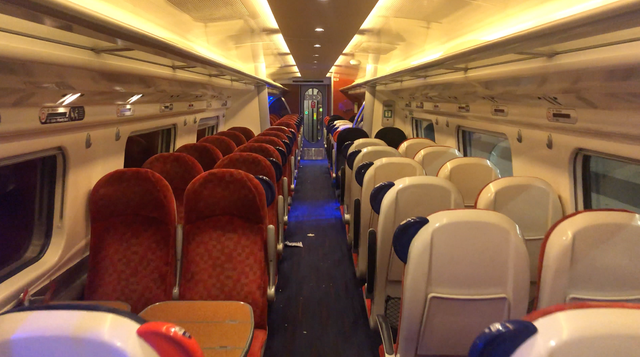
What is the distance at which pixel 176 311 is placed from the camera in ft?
7.80

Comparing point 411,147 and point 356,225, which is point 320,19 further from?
point 411,147

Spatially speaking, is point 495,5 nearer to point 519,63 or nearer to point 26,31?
point 519,63

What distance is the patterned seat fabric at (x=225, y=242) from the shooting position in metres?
2.76

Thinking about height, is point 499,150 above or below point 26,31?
below

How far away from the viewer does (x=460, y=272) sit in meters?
1.92

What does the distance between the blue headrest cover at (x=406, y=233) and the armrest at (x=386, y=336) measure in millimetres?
822

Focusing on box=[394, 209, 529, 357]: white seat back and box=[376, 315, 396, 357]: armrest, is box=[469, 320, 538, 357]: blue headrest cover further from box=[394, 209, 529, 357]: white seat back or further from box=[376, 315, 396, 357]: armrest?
box=[376, 315, 396, 357]: armrest

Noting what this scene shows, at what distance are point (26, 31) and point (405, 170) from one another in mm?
3112

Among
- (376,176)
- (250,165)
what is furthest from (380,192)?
(250,165)

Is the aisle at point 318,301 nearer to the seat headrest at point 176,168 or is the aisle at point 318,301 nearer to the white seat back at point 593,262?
the seat headrest at point 176,168

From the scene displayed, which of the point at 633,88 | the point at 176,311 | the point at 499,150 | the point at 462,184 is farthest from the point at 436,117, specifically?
the point at 176,311

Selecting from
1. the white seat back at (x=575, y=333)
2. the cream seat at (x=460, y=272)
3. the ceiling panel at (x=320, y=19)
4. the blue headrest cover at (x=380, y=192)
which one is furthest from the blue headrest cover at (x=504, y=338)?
the ceiling panel at (x=320, y=19)

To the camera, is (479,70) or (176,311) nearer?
(176,311)

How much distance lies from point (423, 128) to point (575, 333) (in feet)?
27.2
